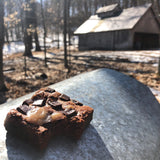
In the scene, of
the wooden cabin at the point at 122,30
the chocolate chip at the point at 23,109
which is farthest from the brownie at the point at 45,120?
the wooden cabin at the point at 122,30

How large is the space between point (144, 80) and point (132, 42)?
13.5 metres

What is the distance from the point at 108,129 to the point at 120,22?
19625 mm

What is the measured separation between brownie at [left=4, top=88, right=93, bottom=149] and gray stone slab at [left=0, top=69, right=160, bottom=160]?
6cm

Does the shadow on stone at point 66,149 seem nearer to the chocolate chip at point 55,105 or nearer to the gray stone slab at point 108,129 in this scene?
the gray stone slab at point 108,129

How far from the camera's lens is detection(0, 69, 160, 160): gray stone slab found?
3.16 ft

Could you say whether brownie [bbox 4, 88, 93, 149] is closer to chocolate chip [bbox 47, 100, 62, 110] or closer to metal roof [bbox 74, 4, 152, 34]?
chocolate chip [bbox 47, 100, 62, 110]

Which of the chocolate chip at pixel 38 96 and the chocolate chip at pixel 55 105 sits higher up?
the chocolate chip at pixel 38 96

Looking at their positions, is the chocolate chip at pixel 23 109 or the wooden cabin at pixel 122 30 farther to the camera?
the wooden cabin at pixel 122 30

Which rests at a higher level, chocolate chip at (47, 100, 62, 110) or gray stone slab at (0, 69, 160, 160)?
chocolate chip at (47, 100, 62, 110)

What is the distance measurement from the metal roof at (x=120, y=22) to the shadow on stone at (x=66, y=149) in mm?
17875

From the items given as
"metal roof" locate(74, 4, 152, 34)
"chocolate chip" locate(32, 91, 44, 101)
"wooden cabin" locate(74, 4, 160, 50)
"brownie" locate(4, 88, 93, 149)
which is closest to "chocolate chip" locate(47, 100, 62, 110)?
"brownie" locate(4, 88, 93, 149)

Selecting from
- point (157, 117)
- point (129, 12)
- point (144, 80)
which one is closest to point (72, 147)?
point (157, 117)

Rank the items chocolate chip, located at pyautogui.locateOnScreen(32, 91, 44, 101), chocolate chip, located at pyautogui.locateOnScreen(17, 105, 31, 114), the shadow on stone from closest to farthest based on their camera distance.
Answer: the shadow on stone → chocolate chip, located at pyautogui.locateOnScreen(17, 105, 31, 114) → chocolate chip, located at pyautogui.locateOnScreen(32, 91, 44, 101)

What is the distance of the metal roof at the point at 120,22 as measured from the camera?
1764 centimetres
